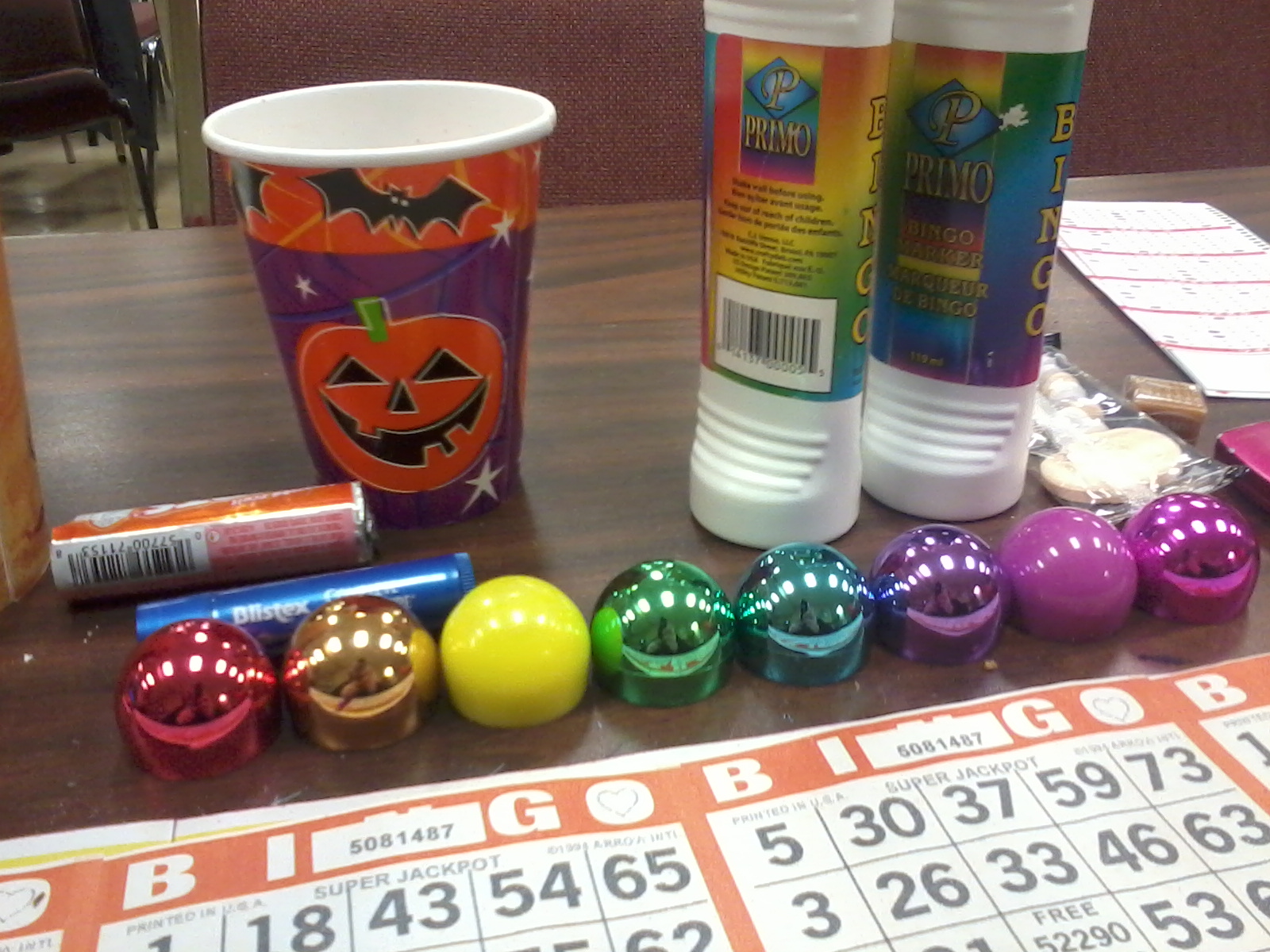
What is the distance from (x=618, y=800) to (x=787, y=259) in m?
0.18

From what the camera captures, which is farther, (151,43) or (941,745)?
(151,43)

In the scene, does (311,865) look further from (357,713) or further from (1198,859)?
(1198,859)

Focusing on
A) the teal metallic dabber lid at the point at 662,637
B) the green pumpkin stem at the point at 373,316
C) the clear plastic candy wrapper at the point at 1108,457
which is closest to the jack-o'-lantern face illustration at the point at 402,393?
the green pumpkin stem at the point at 373,316

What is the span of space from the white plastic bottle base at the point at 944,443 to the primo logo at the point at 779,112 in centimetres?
11

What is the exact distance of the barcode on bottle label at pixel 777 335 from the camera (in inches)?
14.2

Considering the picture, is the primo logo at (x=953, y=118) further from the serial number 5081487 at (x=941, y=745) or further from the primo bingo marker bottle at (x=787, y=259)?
the serial number 5081487 at (x=941, y=745)

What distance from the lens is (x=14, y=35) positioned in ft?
6.30

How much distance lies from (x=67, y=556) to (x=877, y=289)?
0.29m

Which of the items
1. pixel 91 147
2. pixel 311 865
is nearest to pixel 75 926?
pixel 311 865

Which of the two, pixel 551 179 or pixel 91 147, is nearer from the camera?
pixel 551 179

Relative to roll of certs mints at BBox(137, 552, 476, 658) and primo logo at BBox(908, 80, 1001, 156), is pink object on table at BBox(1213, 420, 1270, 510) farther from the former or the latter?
roll of certs mints at BBox(137, 552, 476, 658)

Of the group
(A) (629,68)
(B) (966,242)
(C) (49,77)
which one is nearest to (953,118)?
(B) (966,242)

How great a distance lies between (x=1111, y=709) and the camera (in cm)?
32

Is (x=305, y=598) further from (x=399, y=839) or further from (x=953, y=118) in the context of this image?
(x=953, y=118)
